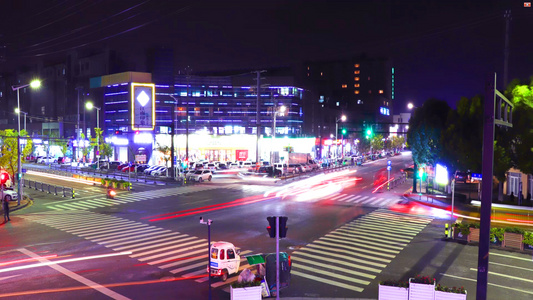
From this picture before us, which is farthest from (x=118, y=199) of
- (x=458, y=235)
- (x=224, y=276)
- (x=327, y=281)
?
(x=458, y=235)

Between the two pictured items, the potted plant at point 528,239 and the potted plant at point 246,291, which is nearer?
the potted plant at point 246,291

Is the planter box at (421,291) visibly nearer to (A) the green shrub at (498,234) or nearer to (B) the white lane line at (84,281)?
(B) the white lane line at (84,281)

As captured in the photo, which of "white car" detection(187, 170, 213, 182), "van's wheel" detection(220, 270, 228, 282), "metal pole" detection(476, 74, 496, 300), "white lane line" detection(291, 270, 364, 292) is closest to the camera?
"metal pole" detection(476, 74, 496, 300)

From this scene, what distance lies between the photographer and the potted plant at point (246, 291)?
12086 mm

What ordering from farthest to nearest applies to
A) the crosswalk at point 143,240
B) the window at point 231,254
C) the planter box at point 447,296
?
1. the crosswalk at point 143,240
2. the window at point 231,254
3. the planter box at point 447,296

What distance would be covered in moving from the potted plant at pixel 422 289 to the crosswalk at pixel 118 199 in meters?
27.4

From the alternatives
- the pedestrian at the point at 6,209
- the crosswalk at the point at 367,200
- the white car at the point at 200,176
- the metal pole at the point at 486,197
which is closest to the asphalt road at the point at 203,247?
the crosswalk at the point at 367,200

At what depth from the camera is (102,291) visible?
13602 millimetres

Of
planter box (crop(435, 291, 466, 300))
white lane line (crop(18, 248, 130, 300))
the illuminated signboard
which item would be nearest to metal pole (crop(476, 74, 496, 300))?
planter box (crop(435, 291, 466, 300))

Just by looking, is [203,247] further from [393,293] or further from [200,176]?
[200,176]

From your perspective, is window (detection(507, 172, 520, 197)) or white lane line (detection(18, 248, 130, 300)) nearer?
white lane line (detection(18, 248, 130, 300))

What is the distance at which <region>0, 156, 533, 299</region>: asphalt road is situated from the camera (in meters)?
14.1

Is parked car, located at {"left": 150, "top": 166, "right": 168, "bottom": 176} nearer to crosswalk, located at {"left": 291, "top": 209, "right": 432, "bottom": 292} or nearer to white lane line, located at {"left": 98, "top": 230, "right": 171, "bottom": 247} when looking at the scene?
white lane line, located at {"left": 98, "top": 230, "right": 171, "bottom": 247}

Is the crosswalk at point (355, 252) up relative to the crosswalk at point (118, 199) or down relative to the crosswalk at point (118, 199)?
up
